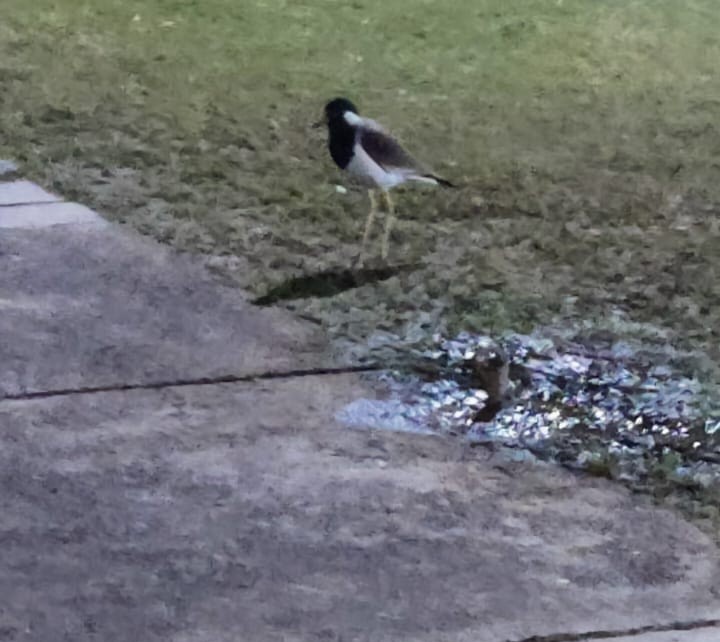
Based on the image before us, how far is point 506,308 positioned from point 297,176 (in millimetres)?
1686

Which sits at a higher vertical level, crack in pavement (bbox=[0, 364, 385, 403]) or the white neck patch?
the white neck patch

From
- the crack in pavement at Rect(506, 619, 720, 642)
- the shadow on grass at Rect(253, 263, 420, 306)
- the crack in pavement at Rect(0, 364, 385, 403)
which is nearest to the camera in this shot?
the crack in pavement at Rect(506, 619, 720, 642)

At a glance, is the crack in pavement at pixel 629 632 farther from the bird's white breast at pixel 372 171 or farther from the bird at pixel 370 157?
the bird's white breast at pixel 372 171

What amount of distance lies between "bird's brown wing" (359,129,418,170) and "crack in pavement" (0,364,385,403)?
1114 millimetres

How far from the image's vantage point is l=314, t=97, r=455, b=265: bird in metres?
4.86

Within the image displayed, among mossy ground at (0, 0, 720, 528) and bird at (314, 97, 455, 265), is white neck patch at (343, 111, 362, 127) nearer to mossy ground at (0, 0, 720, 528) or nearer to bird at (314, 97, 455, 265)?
bird at (314, 97, 455, 265)

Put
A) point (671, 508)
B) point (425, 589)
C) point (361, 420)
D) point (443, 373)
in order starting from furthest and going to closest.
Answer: point (443, 373), point (361, 420), point (671, 508), point (425, 589)

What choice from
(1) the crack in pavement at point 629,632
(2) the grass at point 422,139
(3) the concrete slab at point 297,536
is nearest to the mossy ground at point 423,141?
(2) the grass at point 422,139

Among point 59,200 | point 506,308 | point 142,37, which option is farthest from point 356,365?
point 142,37

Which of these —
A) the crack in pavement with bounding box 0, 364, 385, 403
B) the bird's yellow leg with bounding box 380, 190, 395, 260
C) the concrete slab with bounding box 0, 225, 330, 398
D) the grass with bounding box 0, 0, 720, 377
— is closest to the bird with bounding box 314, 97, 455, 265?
the bird's yellow leg with bounding box 380, 190, 395, 260

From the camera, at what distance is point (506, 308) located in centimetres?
443

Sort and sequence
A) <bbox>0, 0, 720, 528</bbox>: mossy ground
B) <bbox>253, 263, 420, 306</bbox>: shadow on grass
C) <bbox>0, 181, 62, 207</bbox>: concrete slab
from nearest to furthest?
<bbox>253, 263, 420, 306</bbox>: shadow on grass < <bbox>0, 0, 720, 528</bbox>: mossy ground < <bbox>0, 181, 62, 207</bbox>: concrete slab

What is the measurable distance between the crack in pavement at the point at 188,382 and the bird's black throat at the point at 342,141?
116 cm

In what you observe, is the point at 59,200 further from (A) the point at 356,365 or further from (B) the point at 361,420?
(B) the point at 361,420
